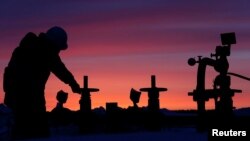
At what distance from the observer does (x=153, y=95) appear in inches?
611

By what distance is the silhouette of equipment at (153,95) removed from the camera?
15.3 meters

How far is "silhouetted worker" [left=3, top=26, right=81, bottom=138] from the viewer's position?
10094 millimetres

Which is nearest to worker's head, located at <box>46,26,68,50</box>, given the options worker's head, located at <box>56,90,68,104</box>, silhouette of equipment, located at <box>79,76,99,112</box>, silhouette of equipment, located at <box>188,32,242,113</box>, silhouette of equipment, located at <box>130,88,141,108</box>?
silhouette of equipment, located at <box>188,32,242,113</box>

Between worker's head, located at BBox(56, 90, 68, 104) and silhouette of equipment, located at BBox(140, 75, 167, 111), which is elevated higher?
worker's head, located at BBox(56, 90, 68, 104)

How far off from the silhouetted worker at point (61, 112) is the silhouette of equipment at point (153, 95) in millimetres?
2368

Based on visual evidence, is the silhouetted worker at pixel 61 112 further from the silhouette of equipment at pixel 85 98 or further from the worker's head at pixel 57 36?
the worker's head at pixel 57 36

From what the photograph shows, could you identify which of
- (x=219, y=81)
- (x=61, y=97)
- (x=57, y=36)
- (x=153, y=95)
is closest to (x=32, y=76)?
(x=57, y=36)

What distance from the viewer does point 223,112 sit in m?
11.2

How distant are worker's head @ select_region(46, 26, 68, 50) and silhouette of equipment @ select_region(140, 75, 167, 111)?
5.41 meters

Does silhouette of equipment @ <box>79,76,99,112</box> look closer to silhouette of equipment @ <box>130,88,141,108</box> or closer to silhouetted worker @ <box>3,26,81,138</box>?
silhouette of equipment @ <box>130,88,141,108</box>

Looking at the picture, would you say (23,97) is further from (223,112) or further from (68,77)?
(223,112)

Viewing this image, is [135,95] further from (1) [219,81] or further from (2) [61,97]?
(1) [219,81]

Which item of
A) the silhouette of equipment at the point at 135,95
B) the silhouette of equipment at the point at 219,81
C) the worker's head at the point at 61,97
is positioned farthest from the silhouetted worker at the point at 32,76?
the worker's head at the point at 61,97

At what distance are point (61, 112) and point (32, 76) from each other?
635 centimetres
